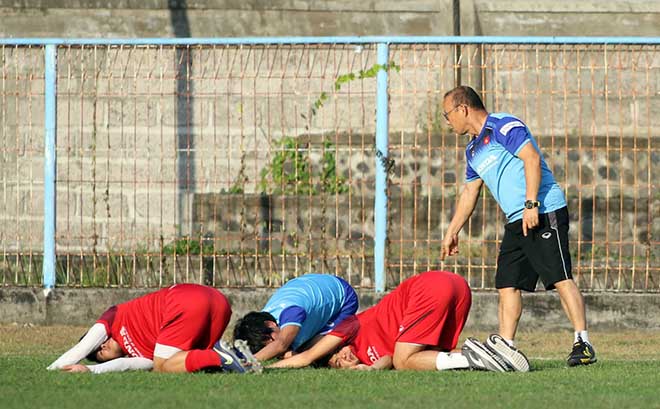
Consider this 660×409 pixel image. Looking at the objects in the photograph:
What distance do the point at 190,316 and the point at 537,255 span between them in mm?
2416

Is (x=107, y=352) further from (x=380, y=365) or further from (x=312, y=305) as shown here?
(x=380, y=365)

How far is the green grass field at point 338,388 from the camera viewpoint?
288 inches

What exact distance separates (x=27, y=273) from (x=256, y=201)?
212 centimetres

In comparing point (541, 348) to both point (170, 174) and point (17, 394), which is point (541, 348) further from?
point (17, 394)

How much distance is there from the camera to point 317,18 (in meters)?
15.3

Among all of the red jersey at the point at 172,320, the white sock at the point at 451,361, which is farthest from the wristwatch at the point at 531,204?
the red jersey at the point at 172,320

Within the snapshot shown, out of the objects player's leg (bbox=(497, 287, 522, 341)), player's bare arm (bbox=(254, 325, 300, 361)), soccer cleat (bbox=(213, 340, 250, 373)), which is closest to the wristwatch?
player's leg (bbox=(497, 287, 522, 341))

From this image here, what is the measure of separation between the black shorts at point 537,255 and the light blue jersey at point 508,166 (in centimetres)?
9

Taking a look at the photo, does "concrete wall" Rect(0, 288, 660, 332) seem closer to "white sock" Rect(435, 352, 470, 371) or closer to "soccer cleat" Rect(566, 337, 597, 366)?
"soccer cleat" Rect(566, 337, 597, 366)

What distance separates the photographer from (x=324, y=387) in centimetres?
786

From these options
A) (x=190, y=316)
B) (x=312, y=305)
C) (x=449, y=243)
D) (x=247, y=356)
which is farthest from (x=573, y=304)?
(x=190, y=316)

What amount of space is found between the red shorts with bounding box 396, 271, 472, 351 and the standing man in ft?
2.75

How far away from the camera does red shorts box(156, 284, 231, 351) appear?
8.49 metres

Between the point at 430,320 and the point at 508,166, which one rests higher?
the point at 508,166
